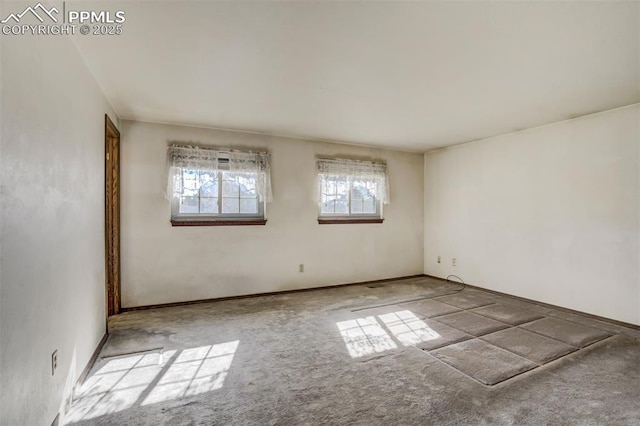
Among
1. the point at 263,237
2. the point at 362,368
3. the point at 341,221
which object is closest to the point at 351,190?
the point at 341,221

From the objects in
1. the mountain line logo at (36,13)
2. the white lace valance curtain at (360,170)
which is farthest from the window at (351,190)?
the mountain line logo at (36,13)

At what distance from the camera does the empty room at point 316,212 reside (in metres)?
1.74

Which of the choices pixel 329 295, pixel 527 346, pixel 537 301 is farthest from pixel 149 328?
pixel 537 301

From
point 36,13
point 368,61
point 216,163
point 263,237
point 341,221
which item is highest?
point 368,61

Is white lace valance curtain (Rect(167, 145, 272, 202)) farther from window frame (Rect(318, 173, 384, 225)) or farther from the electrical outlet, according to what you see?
the electrical outlet

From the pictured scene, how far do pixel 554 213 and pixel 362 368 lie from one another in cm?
324

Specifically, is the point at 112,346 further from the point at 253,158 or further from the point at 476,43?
the point at 476,43

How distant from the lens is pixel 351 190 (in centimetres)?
520

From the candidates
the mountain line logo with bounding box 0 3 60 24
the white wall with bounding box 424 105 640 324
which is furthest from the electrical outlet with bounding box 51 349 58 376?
the white wall with bounding box 424 105 640 324

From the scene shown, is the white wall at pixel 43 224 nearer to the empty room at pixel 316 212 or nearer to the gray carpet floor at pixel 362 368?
the empty room at pixel 316 212

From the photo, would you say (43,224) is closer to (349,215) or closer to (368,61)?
(368,61)

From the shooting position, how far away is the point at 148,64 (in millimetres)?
2402

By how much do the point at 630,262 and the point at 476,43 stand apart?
3.01 metres

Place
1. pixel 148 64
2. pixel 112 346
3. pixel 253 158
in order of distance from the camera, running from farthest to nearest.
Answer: pixel 253 158, pixel 112 346, pixel 148 64
